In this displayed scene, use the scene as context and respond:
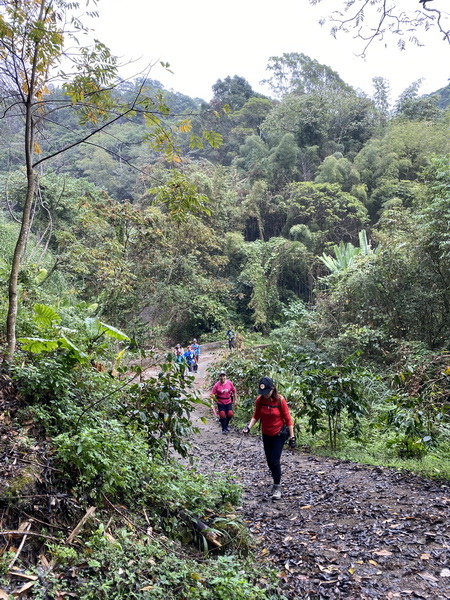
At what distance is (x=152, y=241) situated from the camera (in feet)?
52.9

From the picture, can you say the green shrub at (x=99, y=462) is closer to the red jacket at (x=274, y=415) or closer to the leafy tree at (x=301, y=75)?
the red jacket at (x=274, y=415)

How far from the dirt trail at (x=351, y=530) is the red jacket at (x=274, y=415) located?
2.81 ft

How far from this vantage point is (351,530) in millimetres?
3789

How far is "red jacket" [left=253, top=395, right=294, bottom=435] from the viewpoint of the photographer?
15.5 ft

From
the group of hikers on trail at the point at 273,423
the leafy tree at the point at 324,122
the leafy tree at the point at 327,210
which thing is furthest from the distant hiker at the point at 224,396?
the leafy tree at the point at 324,122

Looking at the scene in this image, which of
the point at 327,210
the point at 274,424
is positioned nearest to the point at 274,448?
the point at 274,424

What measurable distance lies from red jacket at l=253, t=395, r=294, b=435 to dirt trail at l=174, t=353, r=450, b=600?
0.86m

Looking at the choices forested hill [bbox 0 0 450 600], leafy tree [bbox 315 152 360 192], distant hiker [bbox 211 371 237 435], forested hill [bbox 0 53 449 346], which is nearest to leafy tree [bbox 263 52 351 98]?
forested hill [bbox 0 53 449 346]

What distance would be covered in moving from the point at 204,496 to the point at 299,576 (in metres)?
1.02

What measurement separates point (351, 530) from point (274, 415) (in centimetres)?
141

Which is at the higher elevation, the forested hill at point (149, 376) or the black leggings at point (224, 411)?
the forested hill at point (149, 376)

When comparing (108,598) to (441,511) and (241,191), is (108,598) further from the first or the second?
(241,191)

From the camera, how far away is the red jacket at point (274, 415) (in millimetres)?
4719

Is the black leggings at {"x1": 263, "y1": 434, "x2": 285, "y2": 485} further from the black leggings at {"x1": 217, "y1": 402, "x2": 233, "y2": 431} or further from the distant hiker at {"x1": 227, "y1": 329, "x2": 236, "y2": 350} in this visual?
the distant hiker at {"x1": 227, "y1": 329, "x2": 236, "y2": 350}
